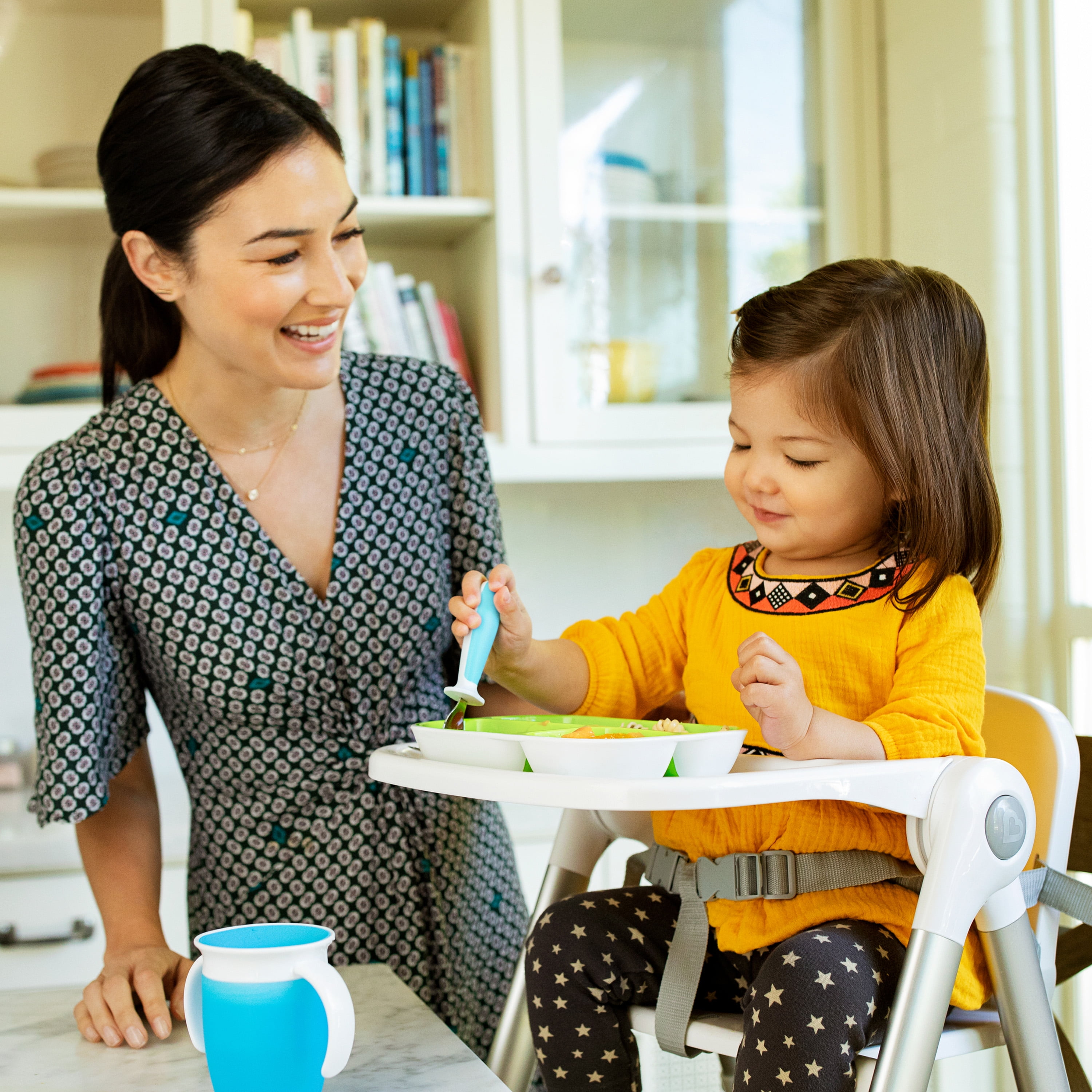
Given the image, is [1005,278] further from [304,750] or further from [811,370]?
[304,750]

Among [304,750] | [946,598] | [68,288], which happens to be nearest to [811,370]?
[946,598]

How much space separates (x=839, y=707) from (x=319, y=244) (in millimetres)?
645

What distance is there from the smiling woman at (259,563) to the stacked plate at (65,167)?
71 centimetres

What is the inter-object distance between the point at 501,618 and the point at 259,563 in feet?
1.21

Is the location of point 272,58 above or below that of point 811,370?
above

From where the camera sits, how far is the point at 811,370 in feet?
3.22

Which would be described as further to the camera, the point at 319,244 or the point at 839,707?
the point at 319,244

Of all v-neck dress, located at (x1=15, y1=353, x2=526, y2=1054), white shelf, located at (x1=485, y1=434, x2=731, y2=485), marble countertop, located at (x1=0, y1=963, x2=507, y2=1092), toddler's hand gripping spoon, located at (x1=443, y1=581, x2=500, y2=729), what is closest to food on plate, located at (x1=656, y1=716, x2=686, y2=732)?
toddler's hand gripping spoon, located at (x1=443, y1=581, x2=500, y2=729)

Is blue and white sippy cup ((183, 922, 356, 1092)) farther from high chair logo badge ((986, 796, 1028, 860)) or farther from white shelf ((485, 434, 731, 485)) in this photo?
white shelf ((485, 434, 731, 485))

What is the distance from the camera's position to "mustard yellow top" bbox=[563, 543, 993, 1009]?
88 centimetres

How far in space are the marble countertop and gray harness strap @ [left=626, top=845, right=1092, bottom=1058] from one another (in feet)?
0.65

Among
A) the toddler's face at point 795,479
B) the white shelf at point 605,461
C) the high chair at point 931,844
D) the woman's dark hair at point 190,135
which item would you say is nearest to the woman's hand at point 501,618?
the high chair at point 931,844

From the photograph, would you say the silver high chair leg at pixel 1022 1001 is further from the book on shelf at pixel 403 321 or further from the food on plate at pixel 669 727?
the book on shelf at pixel 403 321

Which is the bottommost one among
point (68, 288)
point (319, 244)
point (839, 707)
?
point (839, 707)
